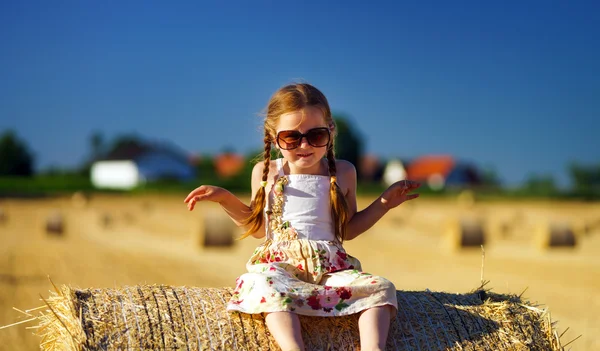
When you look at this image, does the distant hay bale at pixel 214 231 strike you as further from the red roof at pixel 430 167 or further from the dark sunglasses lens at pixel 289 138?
the red roof at pixel 430 167

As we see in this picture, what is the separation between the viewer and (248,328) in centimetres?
381

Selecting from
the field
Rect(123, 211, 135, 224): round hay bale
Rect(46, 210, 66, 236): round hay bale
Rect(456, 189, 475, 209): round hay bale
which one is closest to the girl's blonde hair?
the field

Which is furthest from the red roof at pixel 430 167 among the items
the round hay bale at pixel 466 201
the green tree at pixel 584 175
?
the round hay bale at pixel 466 201

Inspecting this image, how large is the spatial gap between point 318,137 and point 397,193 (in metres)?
0.59

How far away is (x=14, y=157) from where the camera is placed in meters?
60.7

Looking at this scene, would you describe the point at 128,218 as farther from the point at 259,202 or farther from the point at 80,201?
the point at 259,202

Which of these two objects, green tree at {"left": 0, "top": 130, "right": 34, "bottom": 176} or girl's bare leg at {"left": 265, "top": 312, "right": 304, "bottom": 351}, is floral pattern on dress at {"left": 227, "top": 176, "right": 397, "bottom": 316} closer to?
girl's bare leg at {"left": 265, "top": 312, "right": 304, "bottom": 351}

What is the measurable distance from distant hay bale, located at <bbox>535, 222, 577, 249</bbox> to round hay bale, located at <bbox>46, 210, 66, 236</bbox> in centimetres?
1237

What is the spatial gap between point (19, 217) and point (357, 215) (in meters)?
23.6

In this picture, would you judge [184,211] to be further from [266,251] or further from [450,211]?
[266,251]

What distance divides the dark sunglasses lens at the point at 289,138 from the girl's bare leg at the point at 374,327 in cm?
103

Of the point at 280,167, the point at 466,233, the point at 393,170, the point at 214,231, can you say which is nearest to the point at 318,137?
the point at 280,167

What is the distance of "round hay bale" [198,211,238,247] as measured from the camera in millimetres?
15875

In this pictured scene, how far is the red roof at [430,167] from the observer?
72150 millimetres
